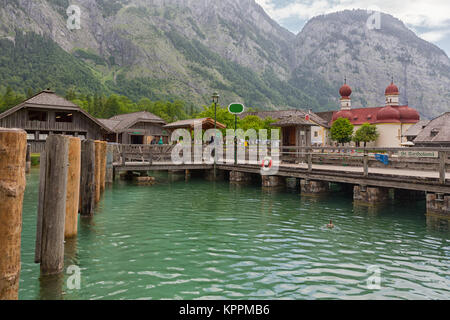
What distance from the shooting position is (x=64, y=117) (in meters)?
38.9

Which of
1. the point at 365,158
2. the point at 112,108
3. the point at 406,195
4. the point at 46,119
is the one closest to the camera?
the point at 365,158

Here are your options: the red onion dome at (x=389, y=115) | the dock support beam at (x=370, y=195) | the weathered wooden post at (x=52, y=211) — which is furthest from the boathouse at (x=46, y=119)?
the red onion dome at (x=389, y=115)

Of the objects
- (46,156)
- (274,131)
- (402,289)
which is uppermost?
(274,131)

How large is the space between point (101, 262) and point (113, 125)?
4427cm

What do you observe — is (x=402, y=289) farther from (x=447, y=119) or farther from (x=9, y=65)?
→ (x=9, y=65)

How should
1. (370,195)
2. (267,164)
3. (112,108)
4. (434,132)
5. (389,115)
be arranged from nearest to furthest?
(370,195) → (267,164) → (434,132) → (389,115) → (112,108)

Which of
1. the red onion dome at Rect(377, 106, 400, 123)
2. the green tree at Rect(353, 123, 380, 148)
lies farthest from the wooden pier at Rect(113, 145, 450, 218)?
the red onion dome at Rect(377, 106, 400, 123)

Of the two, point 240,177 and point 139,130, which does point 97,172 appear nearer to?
point 240,177

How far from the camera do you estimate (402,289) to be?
6.48 meters

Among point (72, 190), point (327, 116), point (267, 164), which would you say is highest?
point (327, 116)

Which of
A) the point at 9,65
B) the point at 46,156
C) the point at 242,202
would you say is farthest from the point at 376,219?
the point at 9,65

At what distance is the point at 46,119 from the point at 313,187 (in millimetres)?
29435

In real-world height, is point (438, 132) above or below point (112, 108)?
below

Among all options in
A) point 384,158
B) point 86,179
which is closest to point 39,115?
point 86,179
